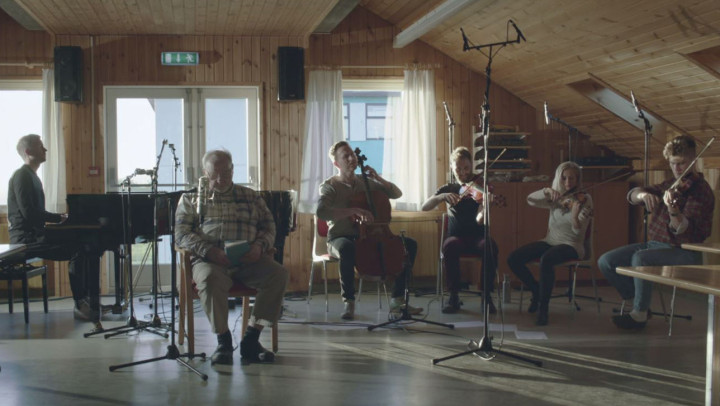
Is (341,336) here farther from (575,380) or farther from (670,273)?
(670,273)

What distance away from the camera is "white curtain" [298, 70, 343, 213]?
6.67 metres

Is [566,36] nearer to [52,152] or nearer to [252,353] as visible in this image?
[252,353]

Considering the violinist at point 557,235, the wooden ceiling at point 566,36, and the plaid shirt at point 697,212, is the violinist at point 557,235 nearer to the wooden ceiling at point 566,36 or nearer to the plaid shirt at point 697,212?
the plaid shirt at point 697,212

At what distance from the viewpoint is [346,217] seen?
504 centimetres

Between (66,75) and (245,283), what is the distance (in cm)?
342

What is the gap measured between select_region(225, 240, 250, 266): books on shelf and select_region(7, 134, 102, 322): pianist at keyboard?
1571mm

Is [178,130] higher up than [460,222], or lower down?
higher up

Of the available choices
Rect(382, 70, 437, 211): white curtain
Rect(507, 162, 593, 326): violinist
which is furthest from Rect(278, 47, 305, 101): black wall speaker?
Rect(507, 162, 593, 326): violinist

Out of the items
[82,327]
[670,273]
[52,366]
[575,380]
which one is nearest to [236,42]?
[82,327]

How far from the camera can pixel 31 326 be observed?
501cm

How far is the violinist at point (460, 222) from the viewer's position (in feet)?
17.4

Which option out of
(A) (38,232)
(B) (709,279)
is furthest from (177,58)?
(B) (709,279)

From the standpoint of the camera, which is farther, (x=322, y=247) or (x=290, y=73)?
(x=290, y=73)

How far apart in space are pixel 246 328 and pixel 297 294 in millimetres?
2375
